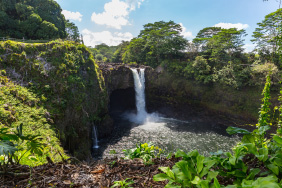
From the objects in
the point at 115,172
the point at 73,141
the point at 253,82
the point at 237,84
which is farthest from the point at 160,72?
the point at 115,172

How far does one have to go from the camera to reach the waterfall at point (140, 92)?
21078mm

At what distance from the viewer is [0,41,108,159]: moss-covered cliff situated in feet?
25.1

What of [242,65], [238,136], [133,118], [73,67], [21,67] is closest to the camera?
[21,67]

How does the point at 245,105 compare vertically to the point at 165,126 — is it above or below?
above

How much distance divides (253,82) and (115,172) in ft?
65.0

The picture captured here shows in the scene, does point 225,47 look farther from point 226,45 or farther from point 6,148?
point 6,148

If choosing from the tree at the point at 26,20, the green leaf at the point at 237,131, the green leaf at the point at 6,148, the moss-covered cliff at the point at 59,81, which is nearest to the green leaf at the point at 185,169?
the green leaf at the point at 237,131

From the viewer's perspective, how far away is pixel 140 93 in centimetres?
2145

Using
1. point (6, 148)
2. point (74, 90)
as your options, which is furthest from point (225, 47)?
point (6, 148)

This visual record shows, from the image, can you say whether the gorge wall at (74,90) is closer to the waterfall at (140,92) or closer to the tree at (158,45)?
the waterfall at (140,92)

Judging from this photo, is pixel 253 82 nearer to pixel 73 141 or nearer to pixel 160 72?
pixel 160 72

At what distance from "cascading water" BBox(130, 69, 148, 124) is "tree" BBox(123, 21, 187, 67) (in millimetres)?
4698

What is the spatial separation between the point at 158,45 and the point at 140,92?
28.2 feet

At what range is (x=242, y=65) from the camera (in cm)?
1833
